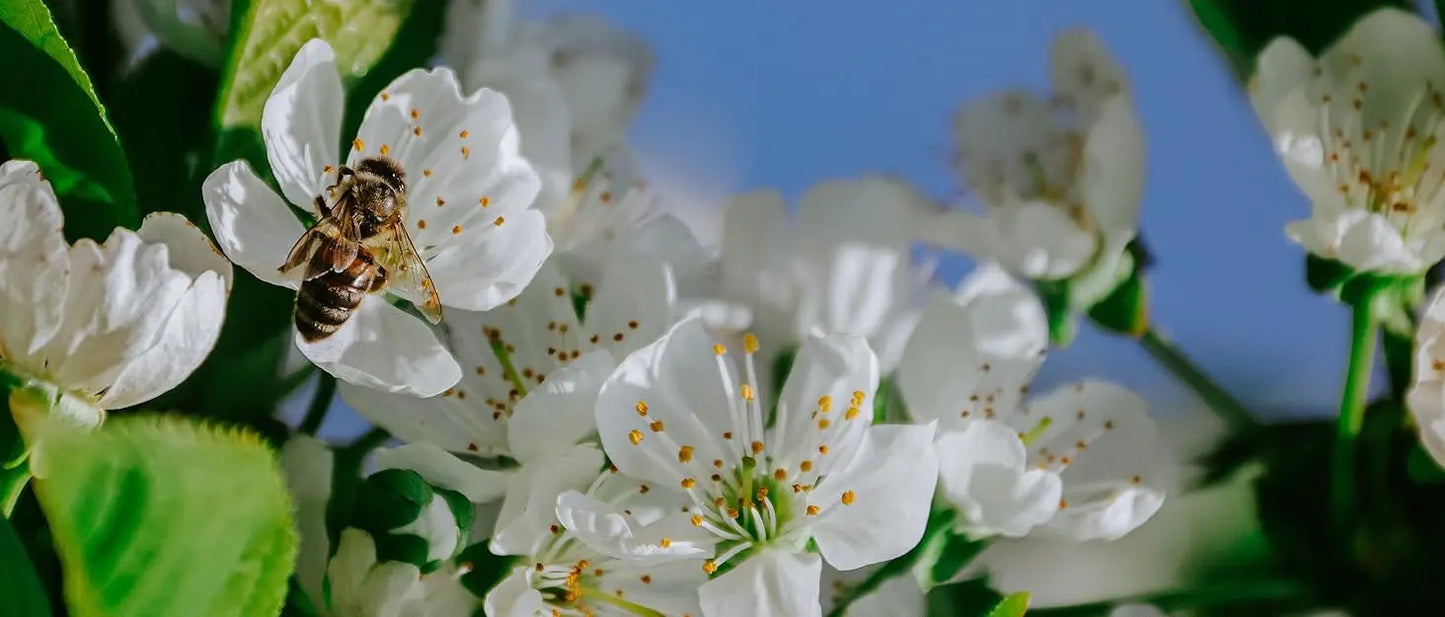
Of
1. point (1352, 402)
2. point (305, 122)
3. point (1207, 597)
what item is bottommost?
point (1207, 597)

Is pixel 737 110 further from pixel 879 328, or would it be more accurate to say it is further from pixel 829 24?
pixel 879 328

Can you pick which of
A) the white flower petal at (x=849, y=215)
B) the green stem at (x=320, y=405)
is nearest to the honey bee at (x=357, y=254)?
the green stem at (x=320, y=405)

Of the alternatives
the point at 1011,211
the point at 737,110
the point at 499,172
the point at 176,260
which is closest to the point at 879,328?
the point at 1011,211

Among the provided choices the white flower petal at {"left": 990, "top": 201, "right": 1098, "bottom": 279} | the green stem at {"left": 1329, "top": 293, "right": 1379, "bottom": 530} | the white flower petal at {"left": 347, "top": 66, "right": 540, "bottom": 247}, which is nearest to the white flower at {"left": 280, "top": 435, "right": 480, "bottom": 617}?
the white flower petal at {"left": 347, "top": 66, "right": 540, "bottom": 247}

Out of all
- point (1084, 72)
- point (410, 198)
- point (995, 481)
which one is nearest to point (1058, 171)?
point (1084, 72)

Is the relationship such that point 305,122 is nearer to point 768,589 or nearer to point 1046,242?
point 768,589

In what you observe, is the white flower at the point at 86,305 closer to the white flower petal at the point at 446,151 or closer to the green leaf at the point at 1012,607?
the white flower petal at the point at 446,151
